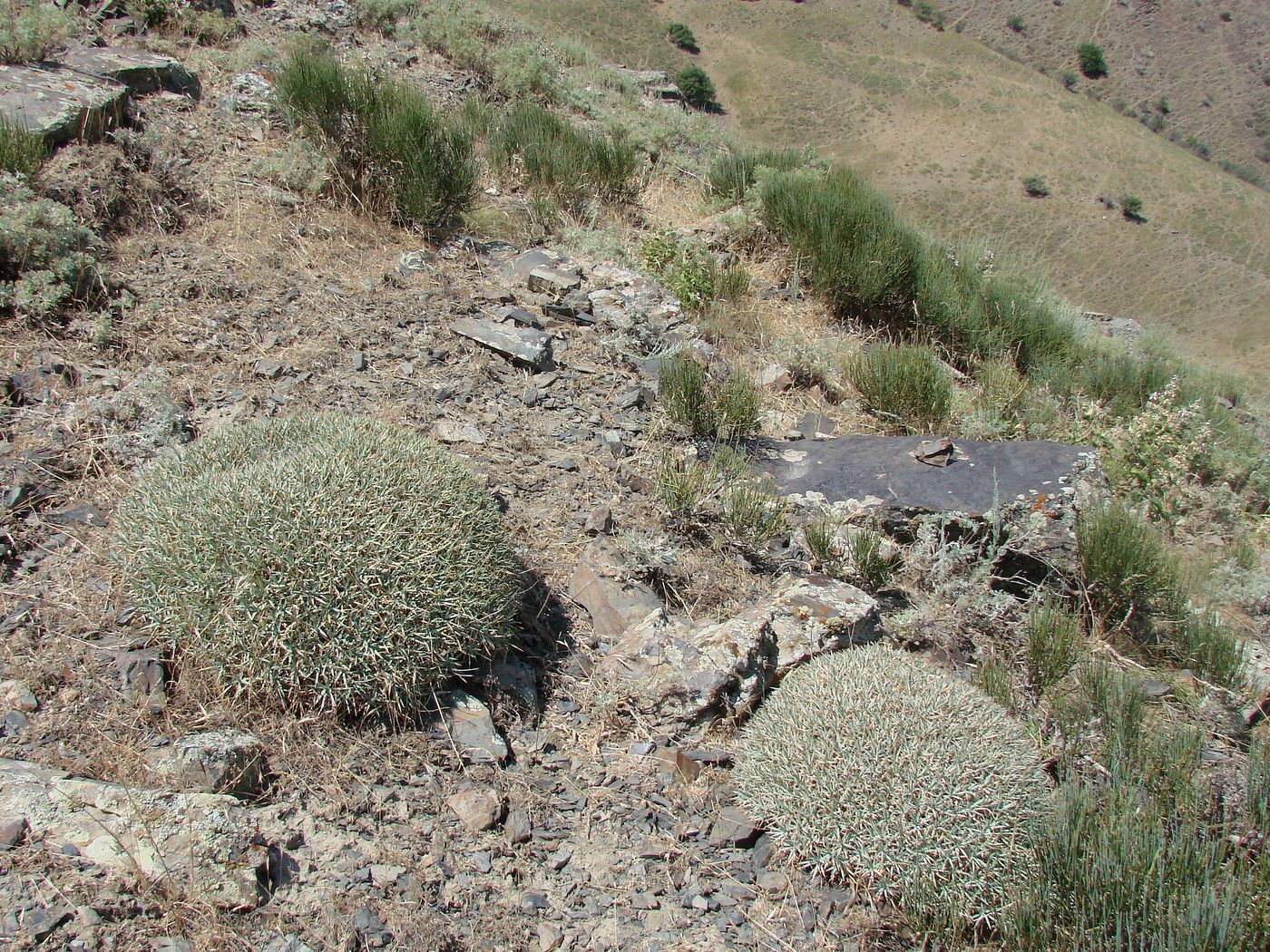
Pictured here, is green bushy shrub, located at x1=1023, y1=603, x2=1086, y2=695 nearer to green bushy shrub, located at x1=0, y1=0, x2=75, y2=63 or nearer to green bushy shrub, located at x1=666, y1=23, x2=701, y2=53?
green bushy shrub, located at x1=0, y1=0, x2=75, y2=63

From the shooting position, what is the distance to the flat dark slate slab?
12.9ft

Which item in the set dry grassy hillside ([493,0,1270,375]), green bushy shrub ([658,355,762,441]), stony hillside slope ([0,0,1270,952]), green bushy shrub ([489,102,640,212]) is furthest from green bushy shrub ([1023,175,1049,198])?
green bushy shrub ([658,355,762,441])

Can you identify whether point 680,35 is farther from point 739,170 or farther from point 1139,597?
point 1139,597

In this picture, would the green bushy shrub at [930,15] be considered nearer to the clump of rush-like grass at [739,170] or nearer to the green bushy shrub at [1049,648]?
the clump of rush-like grass at [739,170]

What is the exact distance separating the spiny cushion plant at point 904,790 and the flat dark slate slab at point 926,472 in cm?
147

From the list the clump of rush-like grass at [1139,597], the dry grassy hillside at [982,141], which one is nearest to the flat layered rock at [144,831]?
the clump of rush-like grass at [1139,597]

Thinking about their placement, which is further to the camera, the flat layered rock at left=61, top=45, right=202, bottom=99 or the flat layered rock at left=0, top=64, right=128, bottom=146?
the flat layered rock at left=61, top=45, right=202, bottom=99

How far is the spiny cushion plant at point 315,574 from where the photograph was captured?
2.36 metres

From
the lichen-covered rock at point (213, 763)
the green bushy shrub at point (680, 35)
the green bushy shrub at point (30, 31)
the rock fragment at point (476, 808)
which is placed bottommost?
the green bushy shrub at point (680, 35)

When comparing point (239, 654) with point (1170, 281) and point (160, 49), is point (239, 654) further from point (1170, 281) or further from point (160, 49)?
point (1170, 281)

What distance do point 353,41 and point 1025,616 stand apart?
7.75m

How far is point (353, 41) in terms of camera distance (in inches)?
309

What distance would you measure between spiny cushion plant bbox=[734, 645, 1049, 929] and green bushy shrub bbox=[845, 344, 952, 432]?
Answer: 262cm

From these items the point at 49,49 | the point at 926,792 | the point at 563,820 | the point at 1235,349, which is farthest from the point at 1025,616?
the point at 1235,349
